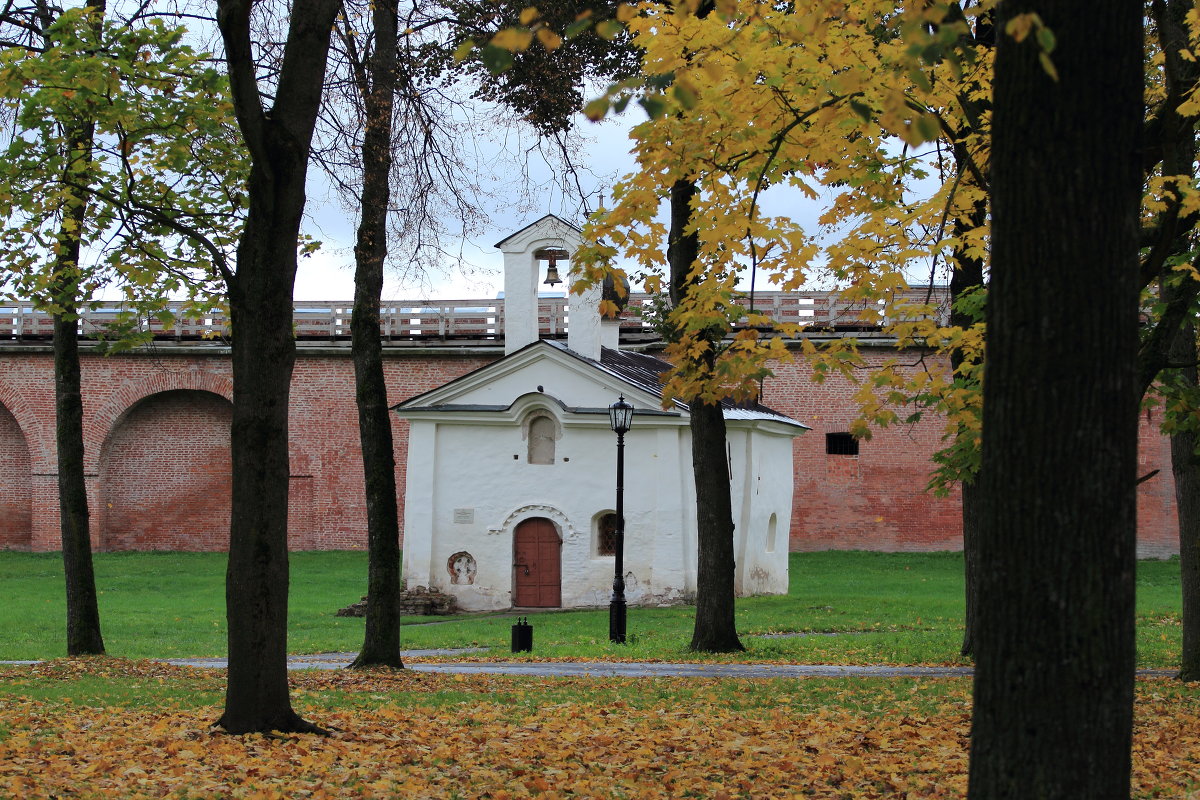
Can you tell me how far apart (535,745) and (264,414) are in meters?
2.50

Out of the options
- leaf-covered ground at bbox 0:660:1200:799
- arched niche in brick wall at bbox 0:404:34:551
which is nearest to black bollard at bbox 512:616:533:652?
leaf-covered ground at bbox 0:660:1200:799

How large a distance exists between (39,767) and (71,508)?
8875 mm

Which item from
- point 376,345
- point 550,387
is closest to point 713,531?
point 376,345

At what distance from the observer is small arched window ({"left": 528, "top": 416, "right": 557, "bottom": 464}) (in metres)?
28.9

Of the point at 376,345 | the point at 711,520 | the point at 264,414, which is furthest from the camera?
the point at 711,520

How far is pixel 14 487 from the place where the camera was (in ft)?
123

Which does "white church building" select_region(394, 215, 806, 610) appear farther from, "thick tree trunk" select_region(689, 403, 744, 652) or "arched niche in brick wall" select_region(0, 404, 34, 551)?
"arched niche in brick wall" select_region(0, 404, 34, 551)

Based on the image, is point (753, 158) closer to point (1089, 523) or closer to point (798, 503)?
point (1089, 523)

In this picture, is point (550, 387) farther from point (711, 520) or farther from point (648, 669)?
point (648, 669)

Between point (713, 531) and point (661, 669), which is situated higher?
point (713, 531)

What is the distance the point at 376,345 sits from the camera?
1305 centimetres

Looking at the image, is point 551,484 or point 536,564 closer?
point 551,484

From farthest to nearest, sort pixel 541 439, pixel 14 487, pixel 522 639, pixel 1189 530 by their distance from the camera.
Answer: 1. pixel 14 487
2. pixel 541 439
3. pixel 522 639
4. pixel 1189 530

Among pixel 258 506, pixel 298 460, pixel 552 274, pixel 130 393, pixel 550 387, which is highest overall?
pixel 552 274
